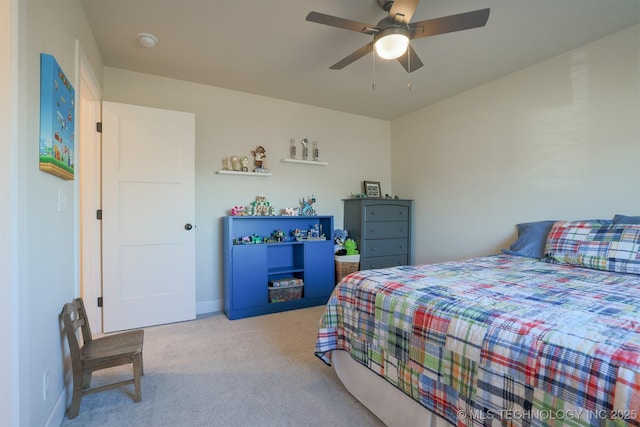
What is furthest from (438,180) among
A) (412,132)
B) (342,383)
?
(342,383)

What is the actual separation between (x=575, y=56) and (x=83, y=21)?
3814 millimetres

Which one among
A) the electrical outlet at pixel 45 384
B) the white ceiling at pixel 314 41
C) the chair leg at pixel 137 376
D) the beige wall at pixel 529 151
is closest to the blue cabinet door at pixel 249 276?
the chair leg at pixel 137 376

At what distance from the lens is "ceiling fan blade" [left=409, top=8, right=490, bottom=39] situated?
159 centimetres

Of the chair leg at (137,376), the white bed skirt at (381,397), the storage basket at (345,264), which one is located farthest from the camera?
the storage basket at (345,264)

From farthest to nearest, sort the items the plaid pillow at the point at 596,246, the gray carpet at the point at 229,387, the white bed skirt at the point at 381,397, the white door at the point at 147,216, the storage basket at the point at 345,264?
the storage basket at the point at 345,264 < the white door at the point at 147,216 < the plaid pillow at the point at 596,246 < the gray carpet at the point at 229,387 < the white bed skirt at the point at 381,397

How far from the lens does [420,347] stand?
1.32m

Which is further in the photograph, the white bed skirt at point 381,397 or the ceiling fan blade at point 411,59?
the ceiling fan blade at point 411,59

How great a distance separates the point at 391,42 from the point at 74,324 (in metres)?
2.44

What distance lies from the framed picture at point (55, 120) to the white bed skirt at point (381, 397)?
1826 millimetres

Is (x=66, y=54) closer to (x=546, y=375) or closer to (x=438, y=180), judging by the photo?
(x=546, y=375)

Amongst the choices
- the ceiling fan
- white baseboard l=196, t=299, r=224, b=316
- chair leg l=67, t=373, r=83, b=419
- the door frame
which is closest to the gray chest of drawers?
white baseboard l=196, t=299, r=224, b=316

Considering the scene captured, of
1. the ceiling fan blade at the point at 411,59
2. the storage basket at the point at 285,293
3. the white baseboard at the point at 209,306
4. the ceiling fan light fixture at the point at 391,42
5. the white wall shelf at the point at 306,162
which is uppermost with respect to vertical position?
the ceiling fan blade at the point at 411,59

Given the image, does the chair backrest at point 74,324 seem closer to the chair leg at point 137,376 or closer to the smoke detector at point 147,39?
the chair leg at point 137,376

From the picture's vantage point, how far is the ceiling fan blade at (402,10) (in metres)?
1.60
